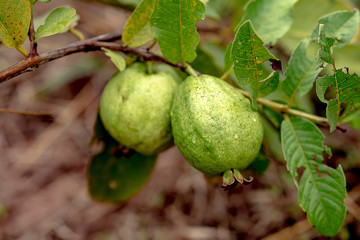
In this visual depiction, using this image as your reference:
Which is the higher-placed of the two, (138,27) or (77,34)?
(138,27)

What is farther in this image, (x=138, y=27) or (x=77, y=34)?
(x=77, y=34)

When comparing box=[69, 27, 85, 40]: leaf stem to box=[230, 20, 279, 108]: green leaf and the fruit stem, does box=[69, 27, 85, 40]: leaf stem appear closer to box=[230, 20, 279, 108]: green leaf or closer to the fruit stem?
the fruit stem

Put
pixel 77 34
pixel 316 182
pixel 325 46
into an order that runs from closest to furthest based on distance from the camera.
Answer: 1. pixel 325 46
2. pixel 316 182
3. pixel 77 34

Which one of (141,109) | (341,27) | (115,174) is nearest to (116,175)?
(115,174)

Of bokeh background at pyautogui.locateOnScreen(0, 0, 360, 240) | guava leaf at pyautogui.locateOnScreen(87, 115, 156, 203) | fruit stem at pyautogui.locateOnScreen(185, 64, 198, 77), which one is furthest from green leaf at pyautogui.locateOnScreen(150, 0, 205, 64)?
bokeh background at pyautogui.locateOnScreen(0, 0, 360, 240)

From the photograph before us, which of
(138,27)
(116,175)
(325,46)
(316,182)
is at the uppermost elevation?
(325,46)

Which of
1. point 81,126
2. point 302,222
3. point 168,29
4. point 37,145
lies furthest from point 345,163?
point 37,145

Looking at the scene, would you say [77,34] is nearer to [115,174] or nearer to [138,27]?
[138,27]
